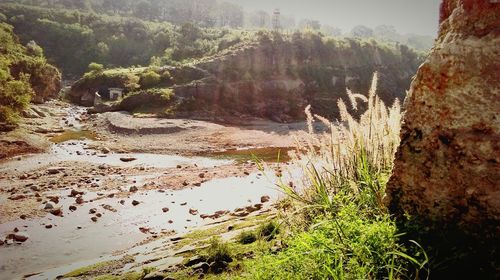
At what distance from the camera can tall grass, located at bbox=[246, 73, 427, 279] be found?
9.97 ft

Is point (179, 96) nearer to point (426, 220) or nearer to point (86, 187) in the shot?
point (86, 187)

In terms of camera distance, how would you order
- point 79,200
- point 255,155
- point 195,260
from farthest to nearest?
1. point 255,155
2. point 79,200
3. point 195,260

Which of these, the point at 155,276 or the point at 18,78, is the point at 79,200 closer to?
the point at 155,276

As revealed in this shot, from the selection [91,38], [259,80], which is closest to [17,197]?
[259,80]

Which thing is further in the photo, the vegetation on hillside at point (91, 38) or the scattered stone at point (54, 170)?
the vegetation on hillside at point (91, 38)

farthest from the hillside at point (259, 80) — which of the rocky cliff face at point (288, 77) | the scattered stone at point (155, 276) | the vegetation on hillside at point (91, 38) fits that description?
the scattered stone at point (155, 276)

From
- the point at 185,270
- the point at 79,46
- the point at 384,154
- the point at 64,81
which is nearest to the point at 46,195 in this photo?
the point at 185,270

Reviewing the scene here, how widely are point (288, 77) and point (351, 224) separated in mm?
44961

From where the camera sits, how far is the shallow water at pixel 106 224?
8.31 m

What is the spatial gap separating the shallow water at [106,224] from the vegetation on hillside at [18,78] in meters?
13.7

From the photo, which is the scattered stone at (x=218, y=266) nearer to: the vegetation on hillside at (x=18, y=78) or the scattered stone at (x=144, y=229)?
the scattered stone at (x=144, y=229)

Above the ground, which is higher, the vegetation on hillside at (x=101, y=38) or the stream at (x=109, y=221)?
the vegetation on hillside at (x=101, y=38)

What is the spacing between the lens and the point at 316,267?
322 cm

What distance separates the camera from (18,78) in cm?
3253
